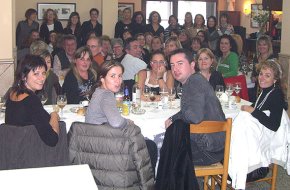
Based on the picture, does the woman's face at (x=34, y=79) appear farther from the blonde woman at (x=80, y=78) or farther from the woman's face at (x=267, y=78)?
the woman's face at (x=267, y=78)

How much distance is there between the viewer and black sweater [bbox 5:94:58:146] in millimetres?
2994

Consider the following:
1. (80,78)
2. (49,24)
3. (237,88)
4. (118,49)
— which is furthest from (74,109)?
(49,24)

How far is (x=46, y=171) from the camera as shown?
2168mm

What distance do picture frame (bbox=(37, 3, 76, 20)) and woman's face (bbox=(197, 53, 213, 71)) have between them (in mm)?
6551

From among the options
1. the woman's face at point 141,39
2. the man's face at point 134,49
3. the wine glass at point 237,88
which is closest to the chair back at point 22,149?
the wine glass at point 237,88

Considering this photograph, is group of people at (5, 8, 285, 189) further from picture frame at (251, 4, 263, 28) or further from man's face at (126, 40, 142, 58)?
picture frame at (251, 4, 263, 28)

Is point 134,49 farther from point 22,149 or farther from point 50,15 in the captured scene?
point 50,15

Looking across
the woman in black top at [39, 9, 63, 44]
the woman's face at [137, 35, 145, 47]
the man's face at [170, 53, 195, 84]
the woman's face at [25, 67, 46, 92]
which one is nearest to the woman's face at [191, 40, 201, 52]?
the woman's face at [137, 35, 145, 47]

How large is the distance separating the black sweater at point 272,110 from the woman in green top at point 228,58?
2.51 metres

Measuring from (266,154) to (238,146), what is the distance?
0.34 m

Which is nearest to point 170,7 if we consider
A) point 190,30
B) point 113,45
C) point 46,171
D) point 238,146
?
point 190,30

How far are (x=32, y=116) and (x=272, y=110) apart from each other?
195 centimetres

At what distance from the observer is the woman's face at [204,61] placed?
17.6 feet

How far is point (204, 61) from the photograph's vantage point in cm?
536
